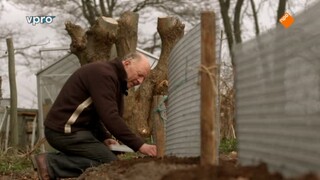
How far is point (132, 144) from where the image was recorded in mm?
5742

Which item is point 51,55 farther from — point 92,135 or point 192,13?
point 92,135

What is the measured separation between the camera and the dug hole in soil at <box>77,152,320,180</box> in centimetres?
320

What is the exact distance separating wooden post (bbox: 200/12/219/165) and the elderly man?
1823 millimetres

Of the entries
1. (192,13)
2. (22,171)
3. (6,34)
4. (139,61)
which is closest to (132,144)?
(139,61)

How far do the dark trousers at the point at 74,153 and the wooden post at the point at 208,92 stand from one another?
2498mm

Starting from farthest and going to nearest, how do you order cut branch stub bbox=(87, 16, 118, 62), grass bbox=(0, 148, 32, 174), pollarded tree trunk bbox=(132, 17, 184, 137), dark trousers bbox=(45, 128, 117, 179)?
pollarded tree trunk bbox=(132, 17, 184, 137) → cut branch stub bbox=(87, 16, 118, 62) → grass bbox=(0, 148, 32, 174) → dark trousers bbox=(45, 128, 117, 179)

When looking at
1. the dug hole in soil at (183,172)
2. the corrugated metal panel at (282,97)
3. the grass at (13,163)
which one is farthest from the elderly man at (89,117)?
the grass at (13,163)

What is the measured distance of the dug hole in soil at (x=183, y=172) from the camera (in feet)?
10.5

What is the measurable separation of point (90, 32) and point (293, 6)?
1272cm

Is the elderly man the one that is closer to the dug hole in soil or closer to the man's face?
the man's face

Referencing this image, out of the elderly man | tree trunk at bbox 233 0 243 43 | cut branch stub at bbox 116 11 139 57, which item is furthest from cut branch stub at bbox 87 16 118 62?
tree trunk at bbox 233 0 243 43

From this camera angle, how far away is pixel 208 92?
399cm

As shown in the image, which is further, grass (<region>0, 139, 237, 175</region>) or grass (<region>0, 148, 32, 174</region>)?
grass (<region>0, 148, 32, 174</region>)

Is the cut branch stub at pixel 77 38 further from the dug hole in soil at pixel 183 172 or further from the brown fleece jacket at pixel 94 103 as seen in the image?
the dug hole in soil at pixel 183 172
